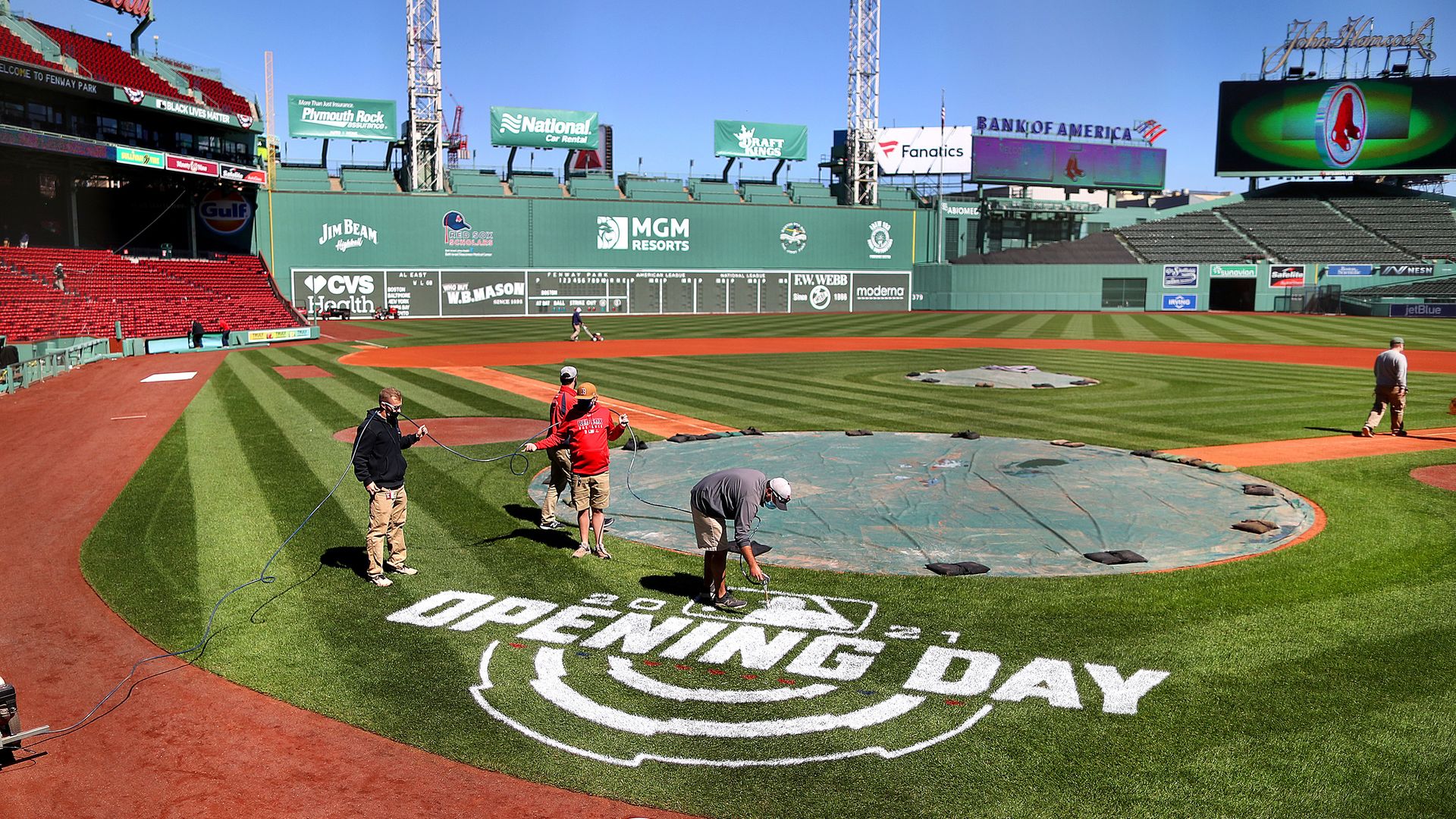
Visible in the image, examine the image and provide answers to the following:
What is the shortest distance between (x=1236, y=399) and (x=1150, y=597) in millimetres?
18503

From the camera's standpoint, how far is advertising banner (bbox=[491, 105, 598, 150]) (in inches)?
3307

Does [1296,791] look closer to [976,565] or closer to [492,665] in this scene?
[976,565]

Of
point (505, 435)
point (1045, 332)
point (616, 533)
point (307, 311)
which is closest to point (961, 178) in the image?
point (1045, 332)

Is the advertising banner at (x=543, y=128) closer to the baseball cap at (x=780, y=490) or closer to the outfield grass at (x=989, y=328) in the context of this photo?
the outfield grass at (x=989, y=328)

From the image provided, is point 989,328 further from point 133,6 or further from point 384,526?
point 133,6

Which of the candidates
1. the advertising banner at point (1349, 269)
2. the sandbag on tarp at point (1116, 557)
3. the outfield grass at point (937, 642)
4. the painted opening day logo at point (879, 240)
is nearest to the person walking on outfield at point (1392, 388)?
the outfield grass at point (937, 642)

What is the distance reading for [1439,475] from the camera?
16.8 meters

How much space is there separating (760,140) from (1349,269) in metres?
51.7

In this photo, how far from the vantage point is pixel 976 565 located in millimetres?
11570

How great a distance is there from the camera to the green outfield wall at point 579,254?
2820 inches

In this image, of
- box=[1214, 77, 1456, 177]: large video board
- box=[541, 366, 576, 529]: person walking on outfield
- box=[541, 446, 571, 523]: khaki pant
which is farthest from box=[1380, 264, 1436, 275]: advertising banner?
box=[541, 446, 571, 523]: khaki pant

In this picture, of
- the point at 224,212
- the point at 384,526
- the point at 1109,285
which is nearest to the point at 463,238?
the point at 224,212

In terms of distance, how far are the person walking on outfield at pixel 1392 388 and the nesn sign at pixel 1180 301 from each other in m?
67.7

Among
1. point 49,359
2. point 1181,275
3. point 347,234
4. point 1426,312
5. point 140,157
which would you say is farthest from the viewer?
point 1181,275
